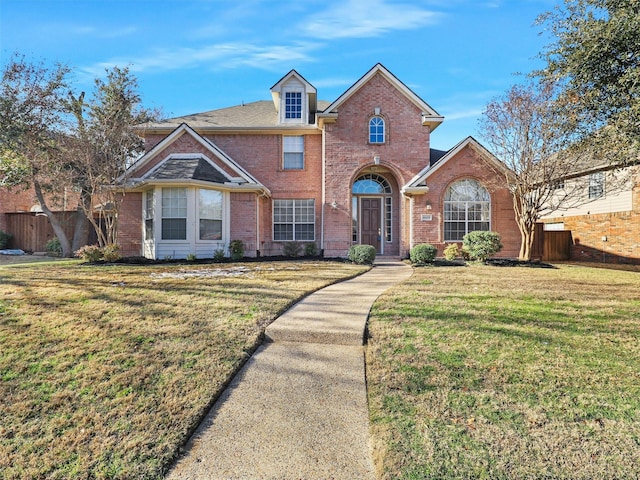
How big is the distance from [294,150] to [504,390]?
592 inches

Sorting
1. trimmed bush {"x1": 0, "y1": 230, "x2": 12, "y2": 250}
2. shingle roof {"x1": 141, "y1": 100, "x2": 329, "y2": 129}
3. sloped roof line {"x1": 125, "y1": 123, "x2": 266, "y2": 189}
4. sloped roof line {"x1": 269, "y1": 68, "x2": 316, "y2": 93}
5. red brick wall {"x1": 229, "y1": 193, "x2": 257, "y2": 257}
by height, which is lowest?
trimmed bush {"x1": 0, "y1": 230, "x2": 12, "y2": 250}

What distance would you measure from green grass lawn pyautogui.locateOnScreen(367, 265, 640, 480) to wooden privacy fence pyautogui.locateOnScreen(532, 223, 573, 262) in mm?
10879

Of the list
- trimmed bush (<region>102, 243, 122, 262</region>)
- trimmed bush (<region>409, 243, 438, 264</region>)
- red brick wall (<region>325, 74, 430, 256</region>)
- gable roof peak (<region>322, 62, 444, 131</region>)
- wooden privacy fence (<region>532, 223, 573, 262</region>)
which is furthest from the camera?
wooden privacy fence (<region>532, 223, 573, 262</region>)

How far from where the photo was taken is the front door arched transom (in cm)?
1669

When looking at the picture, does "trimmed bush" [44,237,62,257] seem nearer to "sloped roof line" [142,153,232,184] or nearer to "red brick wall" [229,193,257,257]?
"sloped roof line" [142,153,232,184]

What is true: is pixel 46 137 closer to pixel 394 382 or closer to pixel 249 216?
pixel 249 216

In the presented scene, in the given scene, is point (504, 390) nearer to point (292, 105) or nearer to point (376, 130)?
point (376, 130)

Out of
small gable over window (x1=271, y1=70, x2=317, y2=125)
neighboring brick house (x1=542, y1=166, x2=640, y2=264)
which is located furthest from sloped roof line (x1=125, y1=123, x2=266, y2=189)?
neighboring brick house (x1=542, y1=166, x2=640, y2=264)

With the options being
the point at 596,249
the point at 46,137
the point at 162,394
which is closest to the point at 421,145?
the point at 596,249

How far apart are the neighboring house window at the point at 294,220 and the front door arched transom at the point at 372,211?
209 centimetres

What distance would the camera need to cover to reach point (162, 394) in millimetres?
3404

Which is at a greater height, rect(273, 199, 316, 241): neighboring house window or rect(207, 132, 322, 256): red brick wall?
Answer: rect(207, 132, 322, 256): red brick wall

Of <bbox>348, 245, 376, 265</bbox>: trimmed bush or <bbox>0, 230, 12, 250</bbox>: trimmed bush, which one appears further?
<bbox>0, 230, 12, 250</bbox>: trimmed bush

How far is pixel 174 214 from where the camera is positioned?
1370 centimetres
